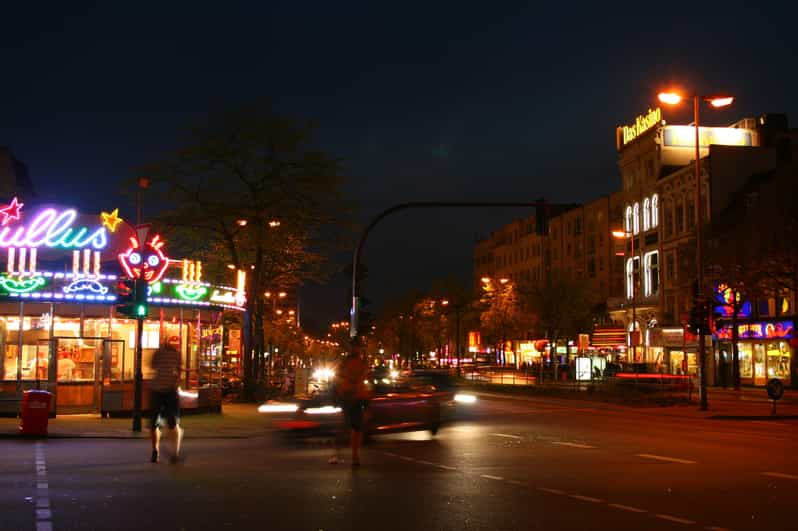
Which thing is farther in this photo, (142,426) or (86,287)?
(86,287)

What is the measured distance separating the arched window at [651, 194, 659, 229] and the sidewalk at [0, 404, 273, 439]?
4756cm

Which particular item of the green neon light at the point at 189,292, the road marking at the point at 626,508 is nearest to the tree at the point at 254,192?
the green neon light at the point at 189,292

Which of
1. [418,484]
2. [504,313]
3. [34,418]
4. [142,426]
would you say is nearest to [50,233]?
[142,426]

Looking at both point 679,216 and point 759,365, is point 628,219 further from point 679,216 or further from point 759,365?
point 759,365

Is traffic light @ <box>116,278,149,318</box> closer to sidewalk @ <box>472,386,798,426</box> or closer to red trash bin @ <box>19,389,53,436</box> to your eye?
red trash bin @ <box>19,389,53,436</box>

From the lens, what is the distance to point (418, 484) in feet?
43.1

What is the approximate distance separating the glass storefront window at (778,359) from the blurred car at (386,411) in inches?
1455

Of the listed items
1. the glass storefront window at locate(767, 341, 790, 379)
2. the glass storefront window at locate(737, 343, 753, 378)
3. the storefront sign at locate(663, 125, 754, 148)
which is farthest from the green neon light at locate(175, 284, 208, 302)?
the storefront sign at locate(663, 125, 754, 148)

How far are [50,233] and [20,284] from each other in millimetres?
1728

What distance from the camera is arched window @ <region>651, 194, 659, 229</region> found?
69.4 meters

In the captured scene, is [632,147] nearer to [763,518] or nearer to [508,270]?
[508,270]

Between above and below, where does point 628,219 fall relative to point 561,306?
above

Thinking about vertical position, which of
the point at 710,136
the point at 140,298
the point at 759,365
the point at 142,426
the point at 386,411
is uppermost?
the point at 710,136

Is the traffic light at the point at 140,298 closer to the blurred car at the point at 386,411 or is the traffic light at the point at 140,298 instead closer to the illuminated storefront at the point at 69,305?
the illuminated storefront at the point at 69,305
